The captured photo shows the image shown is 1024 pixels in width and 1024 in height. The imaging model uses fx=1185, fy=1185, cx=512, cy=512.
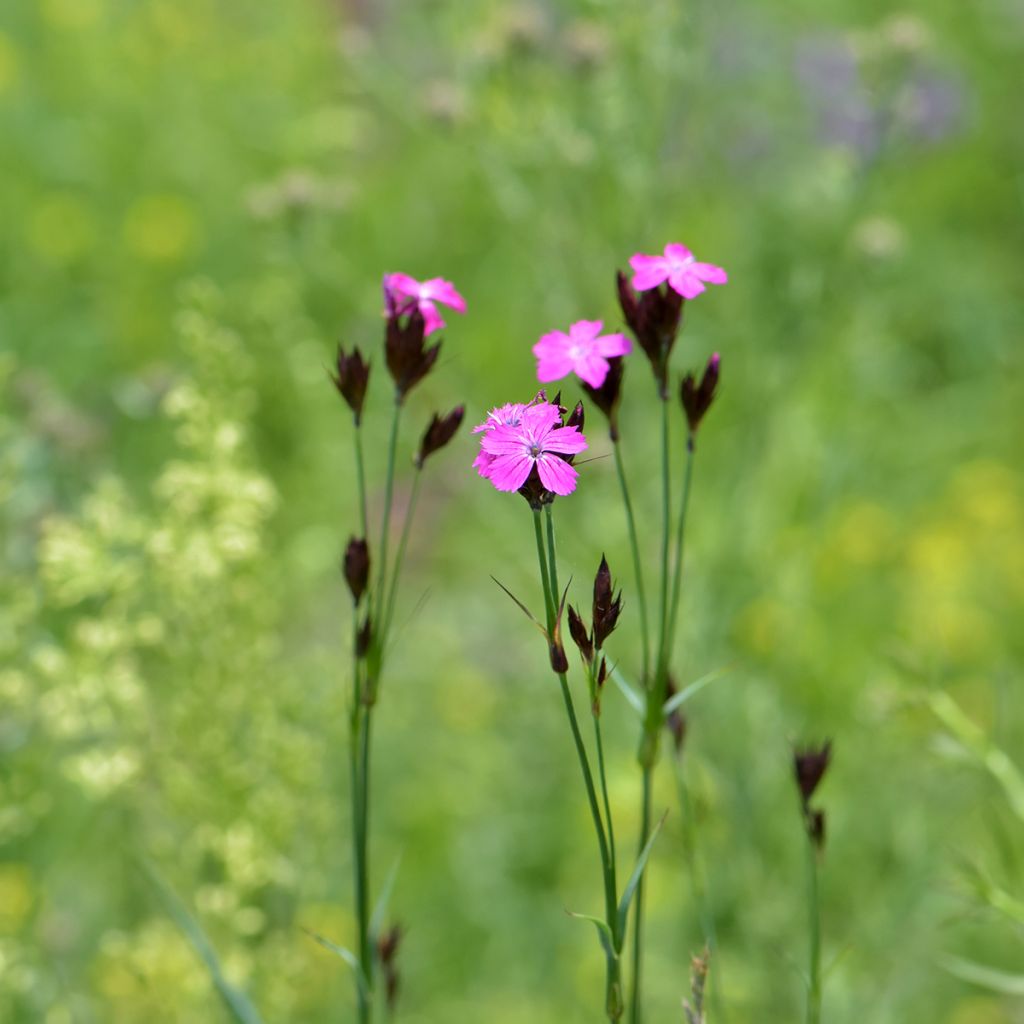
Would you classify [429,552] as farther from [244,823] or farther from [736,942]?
[244,823]

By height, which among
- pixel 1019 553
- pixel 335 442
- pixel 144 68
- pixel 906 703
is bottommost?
pixel 906 703

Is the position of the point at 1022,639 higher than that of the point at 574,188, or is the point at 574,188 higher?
the point at 574,188

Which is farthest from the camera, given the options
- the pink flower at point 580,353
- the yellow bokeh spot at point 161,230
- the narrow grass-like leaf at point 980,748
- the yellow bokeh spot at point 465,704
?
the yellow bokeh spot at point 161,230

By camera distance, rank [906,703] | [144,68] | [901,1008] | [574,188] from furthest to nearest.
Result: [144,68], [574,188], [901,1008], [906,703]

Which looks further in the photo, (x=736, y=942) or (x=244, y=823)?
(x=736, y=942)

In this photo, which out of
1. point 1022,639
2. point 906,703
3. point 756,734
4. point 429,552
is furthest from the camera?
point 429,552

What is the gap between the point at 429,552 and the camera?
14.3 ft

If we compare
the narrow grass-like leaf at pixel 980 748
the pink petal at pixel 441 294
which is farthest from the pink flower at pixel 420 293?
the narrow grass-like leaf at pixel 980 748

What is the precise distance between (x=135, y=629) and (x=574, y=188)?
5.29ft

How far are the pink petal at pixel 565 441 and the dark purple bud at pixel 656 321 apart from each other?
0.19 m

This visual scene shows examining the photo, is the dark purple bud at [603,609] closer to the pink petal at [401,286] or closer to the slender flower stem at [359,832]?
the slender flower stem at [359,832]

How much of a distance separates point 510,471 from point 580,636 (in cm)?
14

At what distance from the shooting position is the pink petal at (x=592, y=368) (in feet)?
3.26

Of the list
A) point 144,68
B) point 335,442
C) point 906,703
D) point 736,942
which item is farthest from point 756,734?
point 144,68
